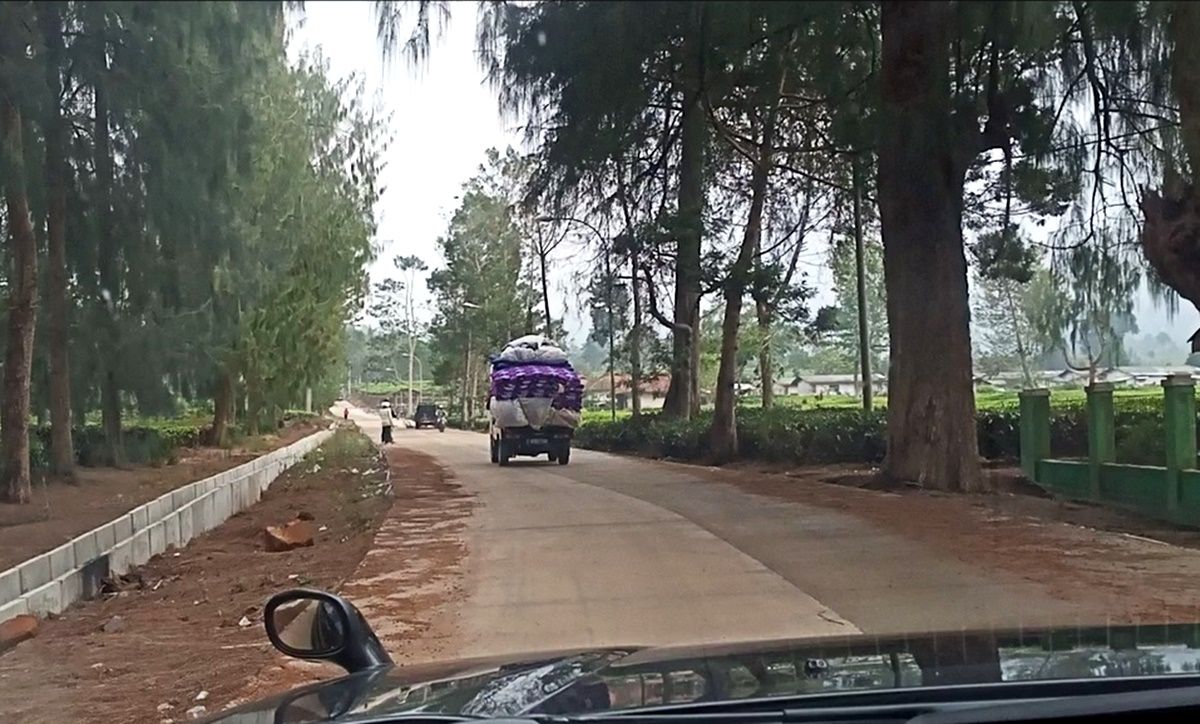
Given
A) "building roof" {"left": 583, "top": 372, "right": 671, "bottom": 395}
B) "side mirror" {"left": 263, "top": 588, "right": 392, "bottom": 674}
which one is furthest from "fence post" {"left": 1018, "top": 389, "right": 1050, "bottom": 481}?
"building roof" {"left": 583, "top": 372, "right": 671, "bottom": 395}

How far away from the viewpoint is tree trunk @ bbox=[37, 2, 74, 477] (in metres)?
8.29

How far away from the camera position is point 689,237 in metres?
27.2

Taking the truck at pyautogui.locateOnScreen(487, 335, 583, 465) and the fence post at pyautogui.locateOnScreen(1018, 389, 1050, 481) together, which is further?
the truck at pyautogui.locateOnScreen(487, 335, 583, 465)

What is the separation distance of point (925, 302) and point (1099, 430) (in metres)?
4.01

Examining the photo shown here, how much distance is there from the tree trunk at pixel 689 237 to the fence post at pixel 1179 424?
6068 millimetres

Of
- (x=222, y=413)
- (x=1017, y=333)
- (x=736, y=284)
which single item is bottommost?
(x=222, y=413)

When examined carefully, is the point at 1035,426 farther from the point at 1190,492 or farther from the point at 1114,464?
the point at 1190,492

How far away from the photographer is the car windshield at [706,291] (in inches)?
252

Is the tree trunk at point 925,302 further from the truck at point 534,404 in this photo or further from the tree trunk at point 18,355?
the truck at point 534,404

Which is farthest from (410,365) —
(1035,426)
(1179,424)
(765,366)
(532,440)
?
(1179,424)

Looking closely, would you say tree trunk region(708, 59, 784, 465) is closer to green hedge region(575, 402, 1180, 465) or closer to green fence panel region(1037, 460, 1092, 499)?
green hedge region(575, 402, 1180, 465)

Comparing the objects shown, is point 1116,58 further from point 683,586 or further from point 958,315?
point 958,315

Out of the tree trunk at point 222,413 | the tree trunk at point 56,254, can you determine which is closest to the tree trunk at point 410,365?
the tree trunk at point 222,413

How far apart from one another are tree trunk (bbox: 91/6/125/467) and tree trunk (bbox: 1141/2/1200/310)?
547 cm
